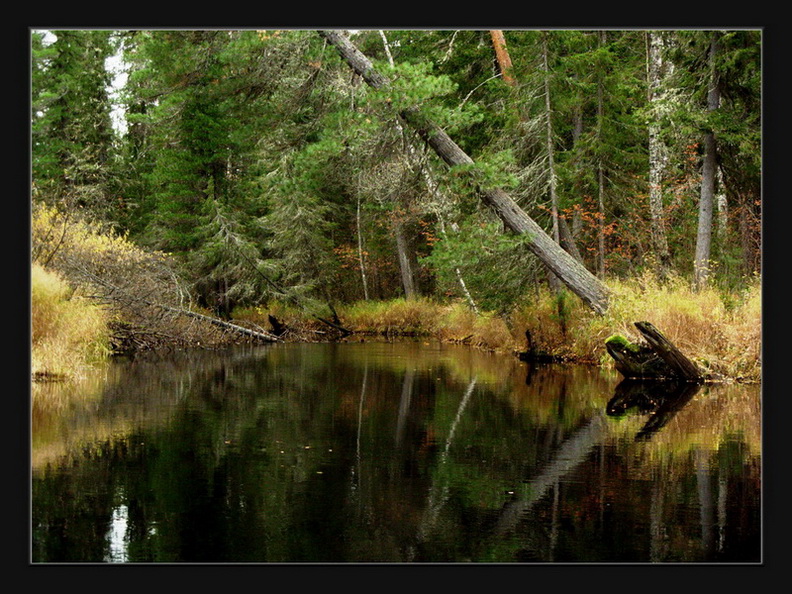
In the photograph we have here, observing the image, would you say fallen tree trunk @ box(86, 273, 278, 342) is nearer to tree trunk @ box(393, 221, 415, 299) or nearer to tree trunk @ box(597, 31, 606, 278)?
tree trunk @ box(597, 31, 606, 278)

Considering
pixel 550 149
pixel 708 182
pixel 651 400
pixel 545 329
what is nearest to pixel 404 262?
pixel 545 329

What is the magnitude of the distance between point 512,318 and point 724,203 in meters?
6.79

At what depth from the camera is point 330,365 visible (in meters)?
19.3

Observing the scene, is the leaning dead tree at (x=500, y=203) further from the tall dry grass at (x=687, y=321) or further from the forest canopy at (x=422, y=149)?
the tall dry grass at (x=687, y=321)

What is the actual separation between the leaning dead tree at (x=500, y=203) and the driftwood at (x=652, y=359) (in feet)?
5.85

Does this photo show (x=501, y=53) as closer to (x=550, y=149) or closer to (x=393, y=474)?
(x=550, y=149)

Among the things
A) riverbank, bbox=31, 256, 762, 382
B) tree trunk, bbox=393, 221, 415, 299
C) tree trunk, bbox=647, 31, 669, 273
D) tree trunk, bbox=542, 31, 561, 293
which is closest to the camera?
riverbank, bbox=31, 256, 762, 382

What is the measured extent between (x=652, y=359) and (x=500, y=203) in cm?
476

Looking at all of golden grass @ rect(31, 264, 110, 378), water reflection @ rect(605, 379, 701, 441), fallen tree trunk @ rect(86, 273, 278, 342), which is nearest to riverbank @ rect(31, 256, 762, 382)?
golden grass @ rect(31, 264, 110, 378)

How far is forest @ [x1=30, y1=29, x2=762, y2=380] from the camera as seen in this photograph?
17.1m

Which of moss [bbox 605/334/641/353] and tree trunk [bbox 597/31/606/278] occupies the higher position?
tree trunk [bbox 597/31/606/278]

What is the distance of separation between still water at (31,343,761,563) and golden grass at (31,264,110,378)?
729 mm

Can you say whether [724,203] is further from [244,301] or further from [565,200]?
[244,301]

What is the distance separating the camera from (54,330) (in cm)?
1423
